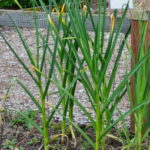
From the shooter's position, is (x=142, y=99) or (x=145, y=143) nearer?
(x=142, y=99)

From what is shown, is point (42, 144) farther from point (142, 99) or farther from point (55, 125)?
point (142, 99)

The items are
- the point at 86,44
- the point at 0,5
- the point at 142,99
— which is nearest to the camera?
the point at 86,44

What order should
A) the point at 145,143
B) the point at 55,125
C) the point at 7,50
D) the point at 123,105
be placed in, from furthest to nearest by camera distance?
the point at 7,50, the point at 123,105, the point at 55,125, the point at 145,143

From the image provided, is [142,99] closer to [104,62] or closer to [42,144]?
[104,62]

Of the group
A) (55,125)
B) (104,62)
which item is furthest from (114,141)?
(104,62)

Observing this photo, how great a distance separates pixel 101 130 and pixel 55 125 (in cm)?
56

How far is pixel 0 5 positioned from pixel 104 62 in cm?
743

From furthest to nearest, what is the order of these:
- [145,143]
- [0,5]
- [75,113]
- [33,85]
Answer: [0,5]
[33,85]
[75,113]
[145,143]

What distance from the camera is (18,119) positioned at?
338 cm

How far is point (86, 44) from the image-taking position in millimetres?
2465

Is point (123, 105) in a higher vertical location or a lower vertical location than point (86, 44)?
lower

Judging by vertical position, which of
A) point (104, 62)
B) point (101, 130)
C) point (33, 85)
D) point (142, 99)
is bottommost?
point (33, 85)

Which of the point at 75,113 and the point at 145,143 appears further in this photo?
the point at 75,113

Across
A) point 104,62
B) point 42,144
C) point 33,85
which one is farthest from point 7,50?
point 104,62
